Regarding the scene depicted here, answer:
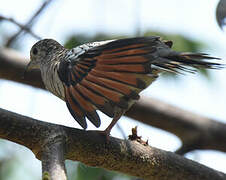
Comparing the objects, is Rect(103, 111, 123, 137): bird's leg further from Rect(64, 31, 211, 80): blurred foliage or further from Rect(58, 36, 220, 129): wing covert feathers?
Rect(64, 31, 211, 80): blurred foliage

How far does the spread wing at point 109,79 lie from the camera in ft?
Answer: 11.1

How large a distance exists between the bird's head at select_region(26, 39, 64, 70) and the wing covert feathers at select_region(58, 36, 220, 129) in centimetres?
150

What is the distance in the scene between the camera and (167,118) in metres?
5.98

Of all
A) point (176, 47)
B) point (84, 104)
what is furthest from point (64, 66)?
point (176, 47)

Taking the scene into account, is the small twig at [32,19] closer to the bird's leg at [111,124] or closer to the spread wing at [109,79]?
the bird's leg at [111,124]

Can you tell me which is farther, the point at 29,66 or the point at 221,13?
the point at 29,66

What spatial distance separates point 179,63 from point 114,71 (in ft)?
1.76

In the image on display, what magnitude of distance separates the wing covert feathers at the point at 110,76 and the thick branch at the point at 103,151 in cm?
19

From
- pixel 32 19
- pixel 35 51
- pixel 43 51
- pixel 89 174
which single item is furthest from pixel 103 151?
pixel 32 19

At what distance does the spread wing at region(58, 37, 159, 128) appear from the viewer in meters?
3.39

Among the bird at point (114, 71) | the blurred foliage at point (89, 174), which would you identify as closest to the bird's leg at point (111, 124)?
the bird at point (114, 71)

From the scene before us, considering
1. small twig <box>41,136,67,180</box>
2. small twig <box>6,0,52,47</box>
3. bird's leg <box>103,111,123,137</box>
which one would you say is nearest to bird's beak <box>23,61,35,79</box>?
small twig <box>6,0,52,47</box>

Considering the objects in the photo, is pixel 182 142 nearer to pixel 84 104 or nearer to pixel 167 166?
pixel 167 166

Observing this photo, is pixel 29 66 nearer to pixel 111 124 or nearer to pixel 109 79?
pixel 111 124
